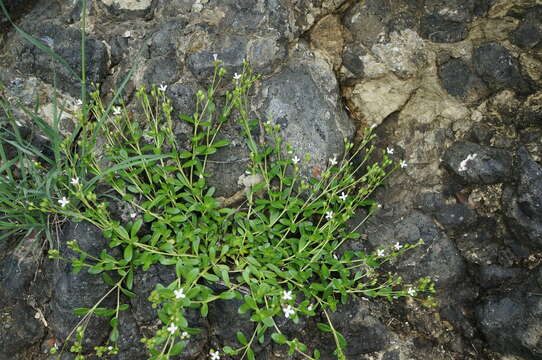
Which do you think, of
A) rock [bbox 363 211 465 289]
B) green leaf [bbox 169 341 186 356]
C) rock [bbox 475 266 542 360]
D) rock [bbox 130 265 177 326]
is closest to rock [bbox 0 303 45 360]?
rock [bbox 130 265 177 326]

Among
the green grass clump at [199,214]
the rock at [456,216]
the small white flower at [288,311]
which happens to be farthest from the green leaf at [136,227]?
the rock at [456,216]

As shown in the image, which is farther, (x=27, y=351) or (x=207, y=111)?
(x=207, y=111)

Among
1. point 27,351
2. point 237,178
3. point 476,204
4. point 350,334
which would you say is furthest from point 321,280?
point 27,351

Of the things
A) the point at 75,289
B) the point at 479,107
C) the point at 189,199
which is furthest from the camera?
the point at 479,107

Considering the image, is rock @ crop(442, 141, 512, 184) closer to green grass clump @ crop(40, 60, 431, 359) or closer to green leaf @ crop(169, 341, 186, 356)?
green grass clump @ crop(40, 60, 431, 359)

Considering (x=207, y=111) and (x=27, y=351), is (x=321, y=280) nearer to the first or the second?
(x=207, y=111)

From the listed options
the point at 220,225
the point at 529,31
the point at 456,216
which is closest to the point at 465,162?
the point at 456,216

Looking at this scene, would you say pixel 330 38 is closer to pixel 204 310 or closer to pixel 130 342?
pixel 204 310
